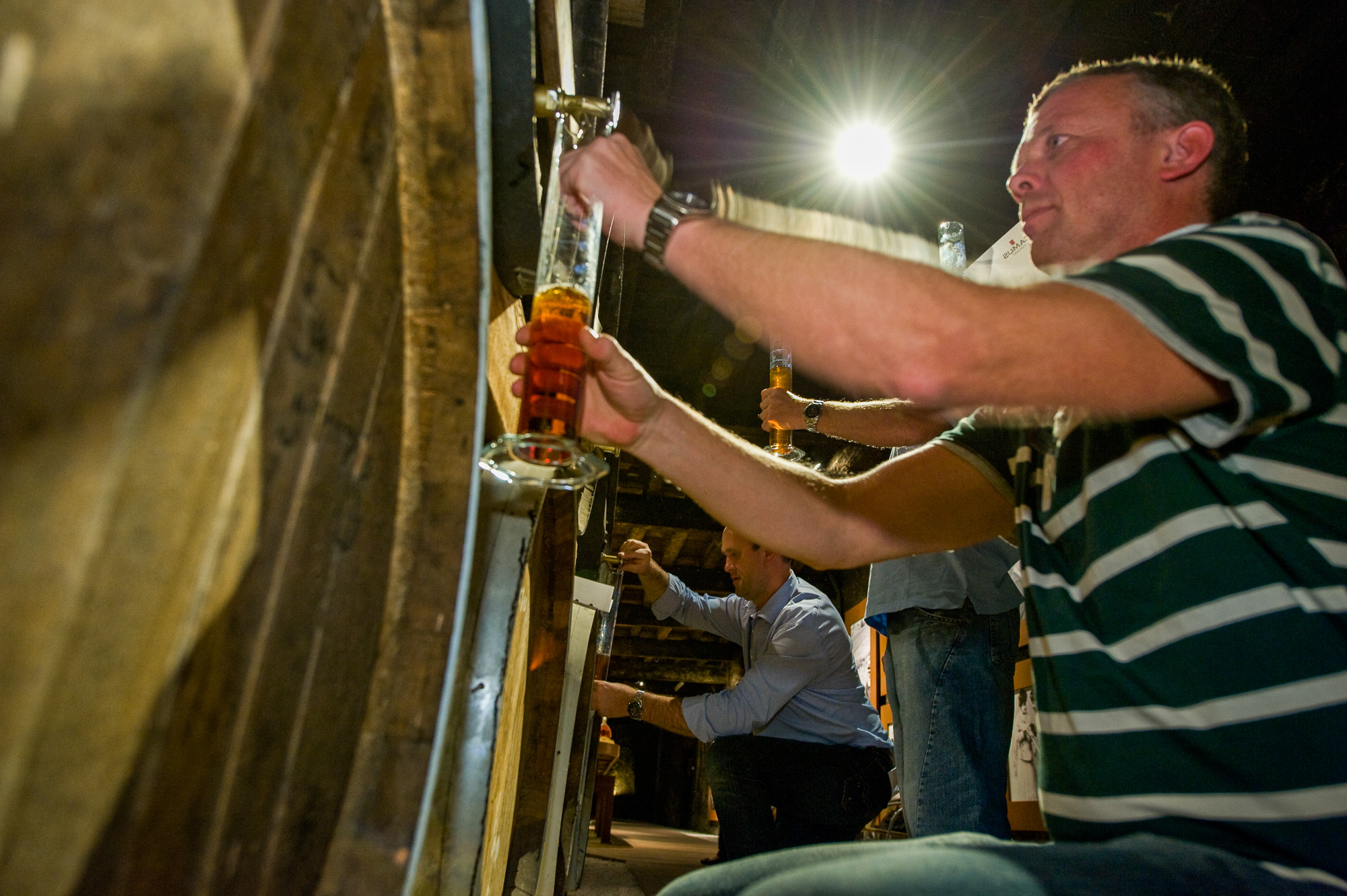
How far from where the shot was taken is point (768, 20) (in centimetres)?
430

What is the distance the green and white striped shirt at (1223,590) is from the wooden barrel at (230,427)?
2.90ft

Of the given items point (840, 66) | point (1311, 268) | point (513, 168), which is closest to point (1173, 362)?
point (1311, 268)

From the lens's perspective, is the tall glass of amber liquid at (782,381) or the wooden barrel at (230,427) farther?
the tall glass of amber liquid at (782,381)

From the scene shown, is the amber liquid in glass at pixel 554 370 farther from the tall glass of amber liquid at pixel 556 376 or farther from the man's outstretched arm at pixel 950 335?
the man's outstretched arm at pixel 950 335

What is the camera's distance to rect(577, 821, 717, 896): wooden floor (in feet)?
14.9

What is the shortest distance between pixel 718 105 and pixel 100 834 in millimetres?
4969

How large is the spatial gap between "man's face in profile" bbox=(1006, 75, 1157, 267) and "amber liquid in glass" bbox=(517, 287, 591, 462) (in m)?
1.08

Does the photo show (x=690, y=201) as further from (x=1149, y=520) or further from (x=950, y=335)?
(x=1149, y=520)

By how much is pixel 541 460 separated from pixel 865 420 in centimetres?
236

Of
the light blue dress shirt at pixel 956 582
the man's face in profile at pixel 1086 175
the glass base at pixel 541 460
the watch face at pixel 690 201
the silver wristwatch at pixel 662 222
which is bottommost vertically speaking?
the glass base at pixel 541 460

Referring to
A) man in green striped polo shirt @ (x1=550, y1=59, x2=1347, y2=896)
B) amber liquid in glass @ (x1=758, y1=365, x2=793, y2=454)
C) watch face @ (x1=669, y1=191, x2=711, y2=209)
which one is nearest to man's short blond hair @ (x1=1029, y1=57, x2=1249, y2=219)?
man in green striped polo shirt @ (x1=550, y1=59, x2=1347, y2=896)

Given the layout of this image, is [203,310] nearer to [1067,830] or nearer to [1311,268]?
[1067,830]

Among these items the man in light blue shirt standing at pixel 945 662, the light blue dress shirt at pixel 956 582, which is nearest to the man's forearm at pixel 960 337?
the man in light blue shirt standing at pixel 945 662

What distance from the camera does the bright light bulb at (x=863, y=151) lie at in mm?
5180
